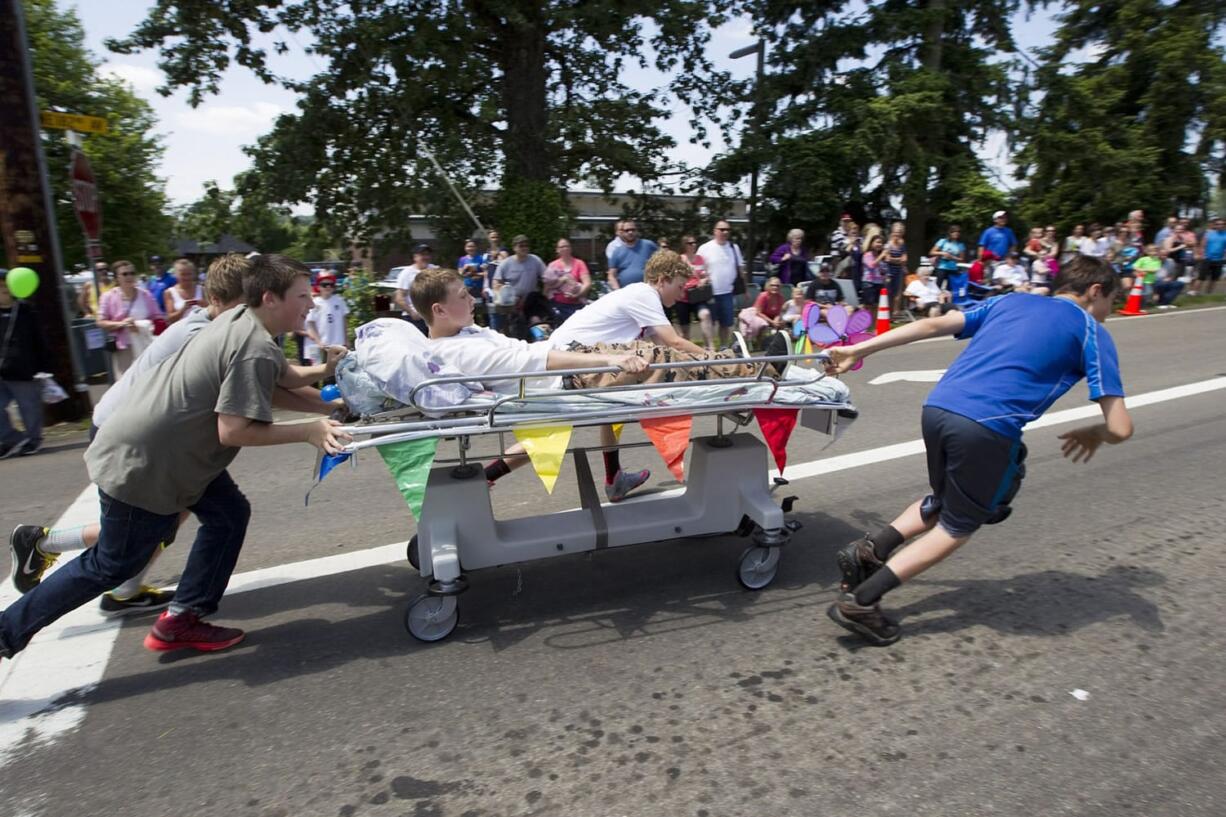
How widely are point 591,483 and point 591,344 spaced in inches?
38.9

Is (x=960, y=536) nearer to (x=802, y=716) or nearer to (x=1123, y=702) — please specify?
(x=1123, y=702)

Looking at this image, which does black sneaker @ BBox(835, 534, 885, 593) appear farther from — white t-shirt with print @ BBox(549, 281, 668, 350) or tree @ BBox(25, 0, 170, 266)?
tree @ BBox(25, 0, 170, 266)

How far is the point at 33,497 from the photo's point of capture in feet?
22.1

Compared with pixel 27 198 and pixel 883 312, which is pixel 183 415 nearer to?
pixel 27 198

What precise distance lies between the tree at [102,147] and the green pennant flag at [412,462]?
A: 2956 cm

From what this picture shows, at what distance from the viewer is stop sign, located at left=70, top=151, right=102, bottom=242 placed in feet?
32.0

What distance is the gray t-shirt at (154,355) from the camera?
4.06 meters

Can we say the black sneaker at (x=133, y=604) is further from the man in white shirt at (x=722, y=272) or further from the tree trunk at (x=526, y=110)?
the tree trunk at (x=526, y=110)

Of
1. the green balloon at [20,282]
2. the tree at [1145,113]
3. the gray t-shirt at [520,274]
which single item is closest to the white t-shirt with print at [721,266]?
the gray t-shirt at [520,274]

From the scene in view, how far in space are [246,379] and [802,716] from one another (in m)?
2.66

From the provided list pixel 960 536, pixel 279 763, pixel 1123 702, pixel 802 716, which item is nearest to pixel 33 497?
pixel 279 763

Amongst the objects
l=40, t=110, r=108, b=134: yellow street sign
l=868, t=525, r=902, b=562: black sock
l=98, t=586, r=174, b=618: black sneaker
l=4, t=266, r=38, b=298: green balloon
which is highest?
l=40, t=110, r=108, b=134: yellow street sign

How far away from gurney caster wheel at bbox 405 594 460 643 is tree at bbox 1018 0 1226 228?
1039 inches

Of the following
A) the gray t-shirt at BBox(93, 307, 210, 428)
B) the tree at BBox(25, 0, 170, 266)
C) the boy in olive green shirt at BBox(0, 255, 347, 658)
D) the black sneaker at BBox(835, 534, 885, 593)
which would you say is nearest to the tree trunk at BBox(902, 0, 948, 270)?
the black sneaker at BBox(835, 534, 885, 593)
